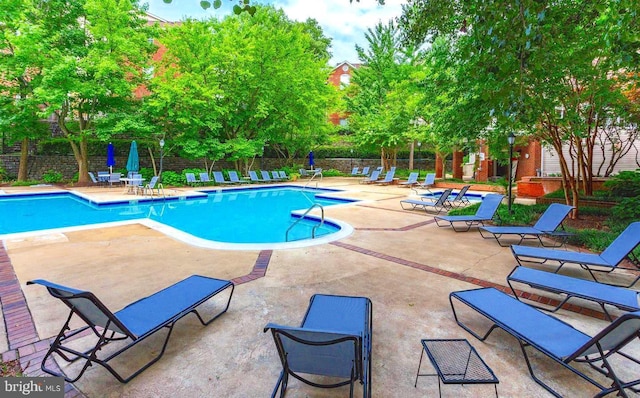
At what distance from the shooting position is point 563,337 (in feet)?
7.80

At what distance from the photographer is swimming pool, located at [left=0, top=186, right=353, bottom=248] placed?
25.8 ft

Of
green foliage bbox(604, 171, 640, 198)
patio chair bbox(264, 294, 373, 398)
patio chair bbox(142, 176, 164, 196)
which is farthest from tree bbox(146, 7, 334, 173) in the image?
patio chair bbox(264, 294, 373, 398)

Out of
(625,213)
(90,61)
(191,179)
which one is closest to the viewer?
(625,213)

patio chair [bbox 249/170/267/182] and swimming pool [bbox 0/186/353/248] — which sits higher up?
patio chair [bbox 249/170/267/182]

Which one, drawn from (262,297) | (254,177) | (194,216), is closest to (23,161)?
(254,177)

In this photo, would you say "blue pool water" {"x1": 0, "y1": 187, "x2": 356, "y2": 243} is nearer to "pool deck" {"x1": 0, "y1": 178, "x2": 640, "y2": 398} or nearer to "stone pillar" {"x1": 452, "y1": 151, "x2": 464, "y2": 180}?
"pool deck" {"x1": 0, "y1": 178, "x2": 640, "y2": 398}

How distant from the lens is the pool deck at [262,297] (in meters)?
2.27

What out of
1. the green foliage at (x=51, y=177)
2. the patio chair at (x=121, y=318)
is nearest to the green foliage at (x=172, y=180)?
the green foliage at (x=51, y=177)

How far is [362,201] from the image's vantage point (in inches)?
486

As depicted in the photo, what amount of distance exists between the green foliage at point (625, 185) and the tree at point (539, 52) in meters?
0.72

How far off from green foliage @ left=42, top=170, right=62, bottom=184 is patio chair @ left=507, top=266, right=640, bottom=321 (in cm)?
2216

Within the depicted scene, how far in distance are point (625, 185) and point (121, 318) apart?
1195 cm

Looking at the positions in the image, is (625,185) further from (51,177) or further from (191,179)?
(51,177)

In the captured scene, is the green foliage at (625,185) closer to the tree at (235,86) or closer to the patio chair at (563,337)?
the patio chair at (563,337)
